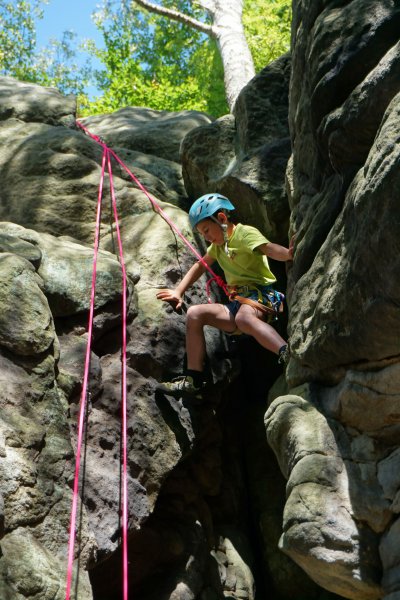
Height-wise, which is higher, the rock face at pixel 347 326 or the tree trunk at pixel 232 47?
the tree trunk at pixel 232 47

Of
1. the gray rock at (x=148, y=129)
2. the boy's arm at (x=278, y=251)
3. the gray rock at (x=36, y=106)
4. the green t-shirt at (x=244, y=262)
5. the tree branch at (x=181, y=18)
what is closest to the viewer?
the boy's arm at (x=278, y=251)

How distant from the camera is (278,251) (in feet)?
17.7

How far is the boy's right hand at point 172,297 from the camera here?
5762 mm

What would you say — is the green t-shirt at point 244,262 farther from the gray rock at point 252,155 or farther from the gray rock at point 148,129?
the gray rock at point 148,129

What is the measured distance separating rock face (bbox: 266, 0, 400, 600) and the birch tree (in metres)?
6.57

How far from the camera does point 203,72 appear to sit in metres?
20.8

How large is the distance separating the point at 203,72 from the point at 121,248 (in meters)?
15.8

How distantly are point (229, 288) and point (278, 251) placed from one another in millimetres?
605

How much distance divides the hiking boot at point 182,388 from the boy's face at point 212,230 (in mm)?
1150

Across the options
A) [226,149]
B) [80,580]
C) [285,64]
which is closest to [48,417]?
[80,580]

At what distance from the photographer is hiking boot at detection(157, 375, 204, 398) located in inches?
205

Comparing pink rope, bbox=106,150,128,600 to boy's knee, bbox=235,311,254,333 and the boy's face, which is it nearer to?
the boy's face

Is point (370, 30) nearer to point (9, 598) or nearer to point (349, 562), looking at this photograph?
point (349, 562)

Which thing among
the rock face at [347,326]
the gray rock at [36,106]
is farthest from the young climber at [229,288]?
the gray rock at [36,106]
